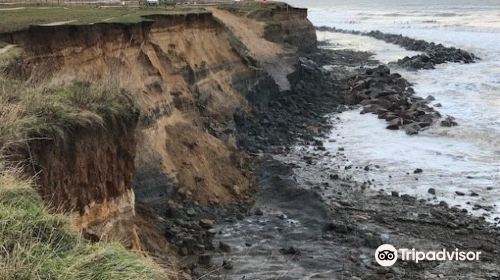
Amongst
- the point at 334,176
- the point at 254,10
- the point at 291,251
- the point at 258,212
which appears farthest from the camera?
the point at 254,10

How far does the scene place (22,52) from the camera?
11.9 metres

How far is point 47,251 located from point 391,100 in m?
25.3

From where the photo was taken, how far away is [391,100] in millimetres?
28422

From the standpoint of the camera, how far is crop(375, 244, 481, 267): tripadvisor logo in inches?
437

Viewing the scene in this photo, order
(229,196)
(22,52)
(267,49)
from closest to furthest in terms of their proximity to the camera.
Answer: (22,52), (229,196), (267,49)

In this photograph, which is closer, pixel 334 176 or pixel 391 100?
pixel 334 176

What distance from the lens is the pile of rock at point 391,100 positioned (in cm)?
2402

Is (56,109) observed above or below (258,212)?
above

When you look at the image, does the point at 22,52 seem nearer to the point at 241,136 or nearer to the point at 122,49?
the point at 122,49

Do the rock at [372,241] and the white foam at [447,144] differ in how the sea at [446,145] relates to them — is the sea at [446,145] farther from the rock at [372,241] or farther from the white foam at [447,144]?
the rock at [372,241]

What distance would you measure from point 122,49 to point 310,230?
6868 mm

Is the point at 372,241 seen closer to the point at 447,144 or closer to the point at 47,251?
the point at 47,251

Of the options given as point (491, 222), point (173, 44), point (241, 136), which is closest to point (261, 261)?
point (491, 222)

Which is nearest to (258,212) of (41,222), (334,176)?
(334,176)
